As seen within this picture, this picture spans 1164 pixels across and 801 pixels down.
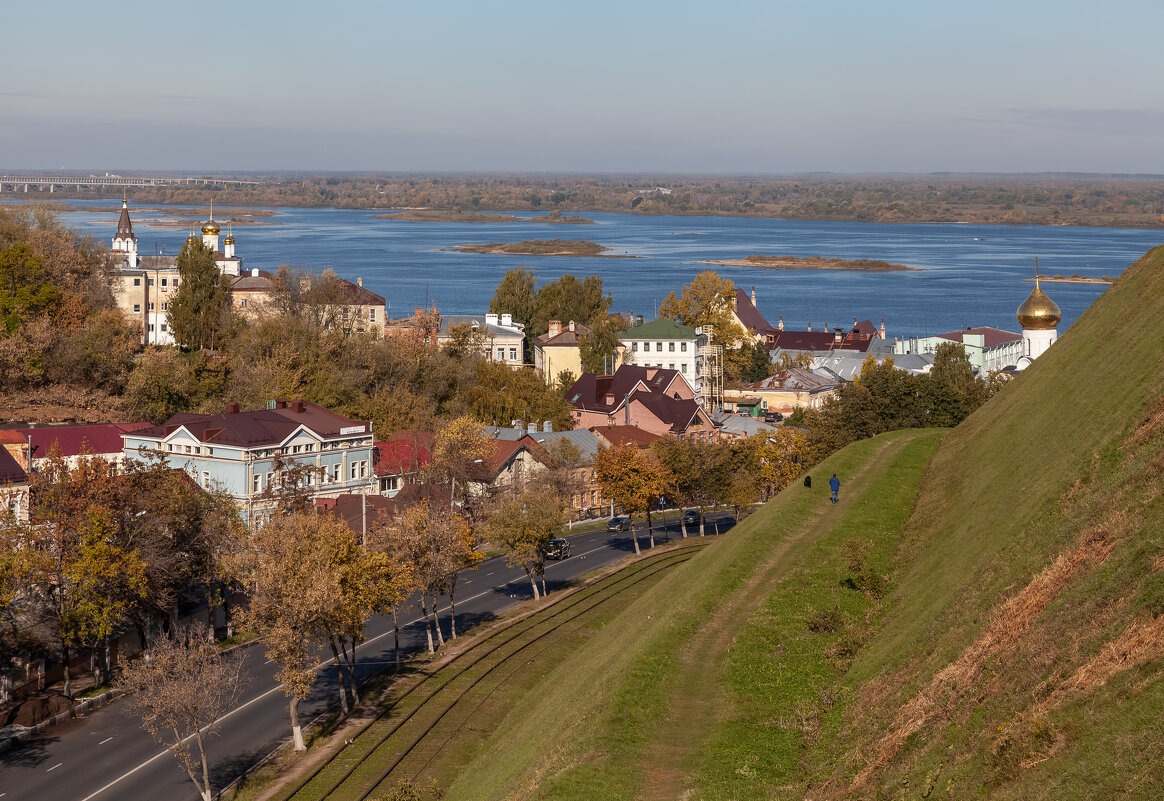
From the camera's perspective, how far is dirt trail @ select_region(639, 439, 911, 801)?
73.1 ft

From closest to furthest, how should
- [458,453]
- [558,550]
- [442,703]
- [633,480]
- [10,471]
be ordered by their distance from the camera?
[442,703], [10,471], [558,550], [633,480], [458,453]

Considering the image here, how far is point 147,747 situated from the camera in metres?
35.8

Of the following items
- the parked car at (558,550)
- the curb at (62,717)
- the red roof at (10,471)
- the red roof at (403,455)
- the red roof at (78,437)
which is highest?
the red roof at (10,471)

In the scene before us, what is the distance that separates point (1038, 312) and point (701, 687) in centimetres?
4210

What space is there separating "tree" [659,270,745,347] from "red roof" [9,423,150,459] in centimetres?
5499

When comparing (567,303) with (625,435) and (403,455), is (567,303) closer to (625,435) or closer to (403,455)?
(625,435)

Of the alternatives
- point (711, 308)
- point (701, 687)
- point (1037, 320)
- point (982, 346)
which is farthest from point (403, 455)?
point (982, 346)

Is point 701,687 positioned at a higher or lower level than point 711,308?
lower

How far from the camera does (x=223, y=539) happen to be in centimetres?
4647

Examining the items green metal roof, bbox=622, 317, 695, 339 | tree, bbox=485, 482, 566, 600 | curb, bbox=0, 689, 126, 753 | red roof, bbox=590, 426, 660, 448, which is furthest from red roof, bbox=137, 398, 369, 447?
green metal roof, bbox=622, 317, 695, 339

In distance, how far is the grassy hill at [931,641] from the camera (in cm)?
1573

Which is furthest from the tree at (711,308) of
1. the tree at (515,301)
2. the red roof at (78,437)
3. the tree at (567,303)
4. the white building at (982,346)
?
the red roof at (78,437)

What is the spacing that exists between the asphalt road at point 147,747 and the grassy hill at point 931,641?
7542 millimetres

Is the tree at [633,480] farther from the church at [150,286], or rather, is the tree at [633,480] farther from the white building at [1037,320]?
the church at [150,286]
